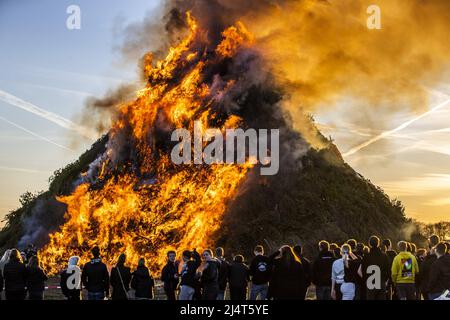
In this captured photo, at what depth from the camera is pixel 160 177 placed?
1182 inches

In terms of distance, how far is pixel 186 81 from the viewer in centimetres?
3052

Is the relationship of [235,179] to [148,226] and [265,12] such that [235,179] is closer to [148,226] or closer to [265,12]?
[148,226]

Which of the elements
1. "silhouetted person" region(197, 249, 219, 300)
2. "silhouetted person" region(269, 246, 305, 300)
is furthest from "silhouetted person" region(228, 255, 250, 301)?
"silhouetted person" region(269, 246, 305, 300)

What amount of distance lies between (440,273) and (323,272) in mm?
2910

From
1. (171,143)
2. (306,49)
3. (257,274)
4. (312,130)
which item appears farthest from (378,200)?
(257,274)

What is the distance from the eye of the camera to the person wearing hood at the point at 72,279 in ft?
53.1

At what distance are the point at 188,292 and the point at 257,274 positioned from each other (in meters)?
2.09

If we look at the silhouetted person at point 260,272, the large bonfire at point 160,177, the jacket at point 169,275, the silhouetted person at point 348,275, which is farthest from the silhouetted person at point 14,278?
the large bonfire at point 160,177

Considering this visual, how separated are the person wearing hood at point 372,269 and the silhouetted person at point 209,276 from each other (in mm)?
3597

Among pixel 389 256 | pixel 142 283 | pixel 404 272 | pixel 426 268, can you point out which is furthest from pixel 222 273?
pixel 426 268

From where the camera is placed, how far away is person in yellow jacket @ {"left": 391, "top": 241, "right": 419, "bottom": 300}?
17688mm

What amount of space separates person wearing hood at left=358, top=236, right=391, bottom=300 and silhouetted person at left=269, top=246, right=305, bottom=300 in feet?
5.39

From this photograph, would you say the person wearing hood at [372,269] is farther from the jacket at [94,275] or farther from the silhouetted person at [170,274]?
the jacket at [94,275]
